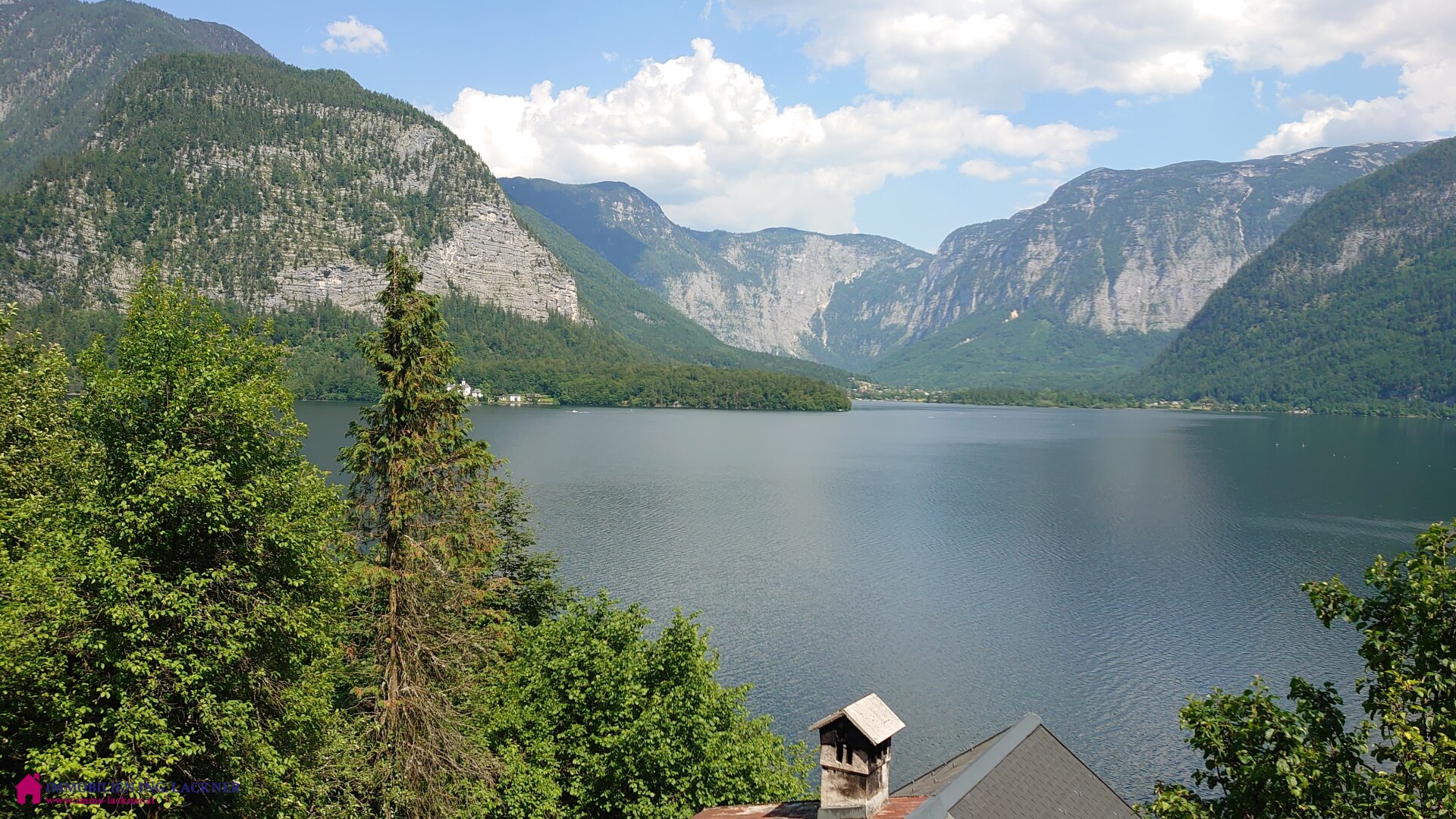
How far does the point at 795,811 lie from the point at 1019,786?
3626 millimetres

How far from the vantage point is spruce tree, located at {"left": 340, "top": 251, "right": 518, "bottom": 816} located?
1744cm

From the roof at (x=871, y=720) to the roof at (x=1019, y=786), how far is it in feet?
3.39

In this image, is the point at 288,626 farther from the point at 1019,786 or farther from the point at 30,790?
the point at 1019,786

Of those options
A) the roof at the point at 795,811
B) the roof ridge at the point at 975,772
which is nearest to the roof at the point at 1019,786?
the roof ridge at the point at 975,772

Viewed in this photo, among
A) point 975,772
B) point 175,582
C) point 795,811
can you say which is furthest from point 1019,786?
point 175,582

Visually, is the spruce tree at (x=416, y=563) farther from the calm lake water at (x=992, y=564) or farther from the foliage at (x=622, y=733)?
the calm lake water at (x=992, y=564)

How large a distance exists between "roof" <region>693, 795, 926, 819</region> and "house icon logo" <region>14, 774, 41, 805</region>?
9882 mm

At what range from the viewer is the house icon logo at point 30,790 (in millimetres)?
11599

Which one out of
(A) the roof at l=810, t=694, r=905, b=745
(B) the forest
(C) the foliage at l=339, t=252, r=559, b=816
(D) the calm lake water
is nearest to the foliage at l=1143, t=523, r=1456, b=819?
(A) the roof at l=810, t=694, r=905, b=745

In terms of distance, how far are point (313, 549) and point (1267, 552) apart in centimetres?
6407

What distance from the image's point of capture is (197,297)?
583 inches

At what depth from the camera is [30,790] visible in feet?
38.4

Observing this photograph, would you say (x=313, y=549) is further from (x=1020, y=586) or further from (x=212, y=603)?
(x=1020, y=586)

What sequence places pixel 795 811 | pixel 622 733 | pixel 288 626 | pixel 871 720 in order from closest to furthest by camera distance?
1. pixel 871 720
2. pixel 288 626
3. pixel 795 811
4. pixel 622 733
